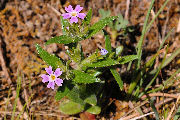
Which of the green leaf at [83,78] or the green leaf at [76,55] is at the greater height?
the green leaf at [76,55]

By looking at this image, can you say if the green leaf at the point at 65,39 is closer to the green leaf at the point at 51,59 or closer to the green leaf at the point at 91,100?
the green leaf at the point at 51,59

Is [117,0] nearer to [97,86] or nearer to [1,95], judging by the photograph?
[97,86]

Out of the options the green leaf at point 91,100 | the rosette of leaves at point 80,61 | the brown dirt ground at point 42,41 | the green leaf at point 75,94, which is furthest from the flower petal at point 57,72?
the brown dirt ground at point 42,41

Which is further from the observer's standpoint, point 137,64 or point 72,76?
point 137,64

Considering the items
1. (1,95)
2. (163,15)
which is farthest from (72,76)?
(163,15)

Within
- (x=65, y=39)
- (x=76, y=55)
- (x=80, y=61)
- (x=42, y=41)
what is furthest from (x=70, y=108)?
(x=42, y=41)

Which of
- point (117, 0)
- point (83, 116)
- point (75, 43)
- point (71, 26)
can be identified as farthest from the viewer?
point (117, 0)

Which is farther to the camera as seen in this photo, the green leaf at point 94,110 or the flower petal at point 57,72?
the green leaf at point 94,110

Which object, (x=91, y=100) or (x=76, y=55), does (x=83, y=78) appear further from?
(x=91, y=100)
